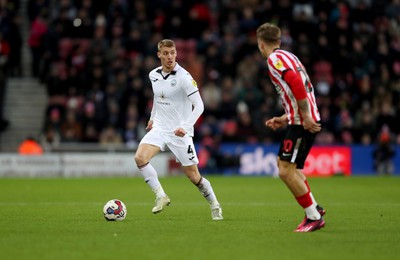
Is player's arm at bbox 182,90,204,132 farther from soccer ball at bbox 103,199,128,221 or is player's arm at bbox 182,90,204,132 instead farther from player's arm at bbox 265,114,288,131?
player's arm at bbox 265,114,288,131

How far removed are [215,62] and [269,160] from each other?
12.2ft

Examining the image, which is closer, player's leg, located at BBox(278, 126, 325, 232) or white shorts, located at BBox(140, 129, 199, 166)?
player's leg, located at BBox(278, 126, 325, 232)

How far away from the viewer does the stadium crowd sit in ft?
81.5

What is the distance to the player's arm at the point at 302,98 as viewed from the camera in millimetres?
9531

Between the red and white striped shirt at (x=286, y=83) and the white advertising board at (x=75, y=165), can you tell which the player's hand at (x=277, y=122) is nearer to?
the red and white striped shirt at (x=286, y=83)

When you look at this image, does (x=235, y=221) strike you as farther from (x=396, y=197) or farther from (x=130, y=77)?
(x=130, y=77)

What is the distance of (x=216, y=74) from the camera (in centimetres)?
2573

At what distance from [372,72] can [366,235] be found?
1763 cm

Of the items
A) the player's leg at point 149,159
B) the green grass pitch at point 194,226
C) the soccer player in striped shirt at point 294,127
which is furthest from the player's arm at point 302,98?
the player's leg at point 149,159

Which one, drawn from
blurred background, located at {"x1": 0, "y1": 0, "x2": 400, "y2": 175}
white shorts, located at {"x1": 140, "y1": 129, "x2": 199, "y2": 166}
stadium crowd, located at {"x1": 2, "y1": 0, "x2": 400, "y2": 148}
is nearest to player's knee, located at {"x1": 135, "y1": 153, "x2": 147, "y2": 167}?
white shorts, located at {"x1": 140, "y1": 129, "x2": 199, "y2": 166}

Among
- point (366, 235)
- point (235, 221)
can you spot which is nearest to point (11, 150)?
point (235, 221)

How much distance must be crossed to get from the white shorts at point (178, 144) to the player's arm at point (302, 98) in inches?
100

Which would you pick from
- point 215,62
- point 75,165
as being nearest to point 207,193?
point 75,165

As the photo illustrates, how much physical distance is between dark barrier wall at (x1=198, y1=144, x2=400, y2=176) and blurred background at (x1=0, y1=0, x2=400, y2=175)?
0.03 meters
